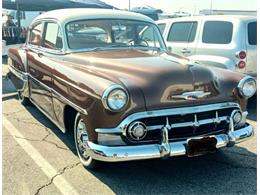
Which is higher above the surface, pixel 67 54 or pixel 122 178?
pixel 67 54

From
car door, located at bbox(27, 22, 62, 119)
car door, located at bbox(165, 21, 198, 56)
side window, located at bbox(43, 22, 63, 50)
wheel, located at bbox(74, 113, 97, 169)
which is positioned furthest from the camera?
car door, located at bbox(165, 21, 198, 56)

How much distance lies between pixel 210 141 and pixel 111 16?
2.40 meters

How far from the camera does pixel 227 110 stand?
12.8ft

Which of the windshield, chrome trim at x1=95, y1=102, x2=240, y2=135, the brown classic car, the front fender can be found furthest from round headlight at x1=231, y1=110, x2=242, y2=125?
the front fender

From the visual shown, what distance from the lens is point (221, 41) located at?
680 centimetres

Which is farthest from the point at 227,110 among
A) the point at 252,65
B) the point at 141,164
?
the point at 252,65

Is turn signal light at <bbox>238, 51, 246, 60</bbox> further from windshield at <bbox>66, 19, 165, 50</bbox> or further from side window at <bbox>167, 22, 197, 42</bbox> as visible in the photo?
windshield at <bbox>66, 19, 165, 50</bbox>

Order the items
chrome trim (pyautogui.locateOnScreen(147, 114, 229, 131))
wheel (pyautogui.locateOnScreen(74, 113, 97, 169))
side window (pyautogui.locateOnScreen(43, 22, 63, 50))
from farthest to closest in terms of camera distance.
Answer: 1. side window (pyautogui.locateOnScreen(43, 22, 63, 50))
2. wheel (pyautogui.locateOnScreen(74, 113, 97, 169))
3. chrome trim (pyautogui.locateOnScreen(147, 114, 229, 131))

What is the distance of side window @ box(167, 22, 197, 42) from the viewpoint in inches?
294

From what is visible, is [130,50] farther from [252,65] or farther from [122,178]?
[252,65]

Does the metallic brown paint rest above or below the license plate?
above

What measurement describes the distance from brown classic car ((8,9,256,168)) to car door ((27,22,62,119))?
29mm

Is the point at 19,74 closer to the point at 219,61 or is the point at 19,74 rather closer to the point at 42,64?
the point at 42,64

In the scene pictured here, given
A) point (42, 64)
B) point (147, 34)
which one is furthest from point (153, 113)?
point (147, 34)
